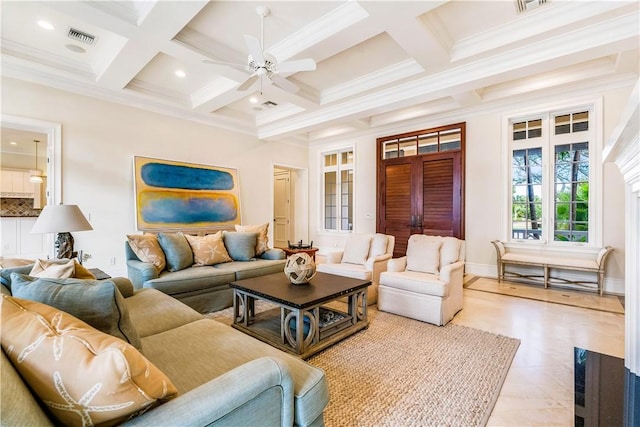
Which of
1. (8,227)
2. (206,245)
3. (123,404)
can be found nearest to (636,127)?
(123,404)

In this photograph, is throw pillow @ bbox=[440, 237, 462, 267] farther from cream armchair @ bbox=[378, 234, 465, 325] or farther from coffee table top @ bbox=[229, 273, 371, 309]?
coffee table top @ bbox=[229, 273, 371, 309]

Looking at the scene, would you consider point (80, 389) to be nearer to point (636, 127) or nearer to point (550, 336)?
point (636, 127)

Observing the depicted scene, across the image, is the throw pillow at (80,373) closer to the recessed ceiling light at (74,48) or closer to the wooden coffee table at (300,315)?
the wooden coffee table at (300,315)

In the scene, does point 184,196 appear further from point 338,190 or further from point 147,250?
point 338,190

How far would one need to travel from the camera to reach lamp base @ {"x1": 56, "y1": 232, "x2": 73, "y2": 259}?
9.85 ft

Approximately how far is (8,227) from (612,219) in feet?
33.3

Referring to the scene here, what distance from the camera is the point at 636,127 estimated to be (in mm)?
1186

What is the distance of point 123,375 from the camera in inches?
30.7

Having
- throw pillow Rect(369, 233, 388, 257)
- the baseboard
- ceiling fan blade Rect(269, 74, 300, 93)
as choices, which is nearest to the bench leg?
the baseboard

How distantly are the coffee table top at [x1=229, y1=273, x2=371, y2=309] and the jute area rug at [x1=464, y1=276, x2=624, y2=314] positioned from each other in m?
2.68

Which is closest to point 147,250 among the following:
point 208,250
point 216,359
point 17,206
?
point 208,250

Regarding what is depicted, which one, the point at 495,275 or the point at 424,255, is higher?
the point at 424,255

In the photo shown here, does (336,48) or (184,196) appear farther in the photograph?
(184,196)

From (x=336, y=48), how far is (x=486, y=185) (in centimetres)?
365
